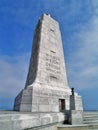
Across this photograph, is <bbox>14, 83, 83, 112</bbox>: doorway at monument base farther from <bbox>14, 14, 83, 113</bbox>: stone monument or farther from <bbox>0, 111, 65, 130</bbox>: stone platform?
<bbox>0, 111, 65, 130</bbox>: stone platform

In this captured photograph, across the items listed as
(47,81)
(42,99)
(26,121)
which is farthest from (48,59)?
(26,121)

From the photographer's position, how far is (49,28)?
1631 centimetres

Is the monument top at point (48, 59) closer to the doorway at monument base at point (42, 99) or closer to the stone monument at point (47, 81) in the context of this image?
Answer: the stone monument at point (47, 81)

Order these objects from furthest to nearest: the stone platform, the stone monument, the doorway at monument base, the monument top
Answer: the monument top, the stone monument, the doorway at monument base, the stone platform

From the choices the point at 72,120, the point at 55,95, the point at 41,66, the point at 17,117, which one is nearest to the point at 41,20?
the point at 41,66

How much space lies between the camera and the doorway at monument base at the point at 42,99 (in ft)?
33.6

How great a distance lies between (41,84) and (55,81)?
6.52 ft

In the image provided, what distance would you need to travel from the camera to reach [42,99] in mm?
10898

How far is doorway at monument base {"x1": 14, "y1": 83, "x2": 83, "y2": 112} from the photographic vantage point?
10.2 metres

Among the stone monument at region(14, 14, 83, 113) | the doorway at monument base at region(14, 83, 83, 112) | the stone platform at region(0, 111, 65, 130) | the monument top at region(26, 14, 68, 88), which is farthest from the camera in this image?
the monument top at region(26, 14, 68, 88)

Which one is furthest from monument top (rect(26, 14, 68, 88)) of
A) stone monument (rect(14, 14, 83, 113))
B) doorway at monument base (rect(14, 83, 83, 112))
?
doorway at monument base (rect(14, 83, 83, 112))

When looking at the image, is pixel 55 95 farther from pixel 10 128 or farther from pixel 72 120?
pixel 10 128

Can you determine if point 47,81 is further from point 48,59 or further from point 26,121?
point 26,121

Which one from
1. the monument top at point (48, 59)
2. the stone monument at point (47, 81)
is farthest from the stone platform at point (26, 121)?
the monument top at point (48, 59)
